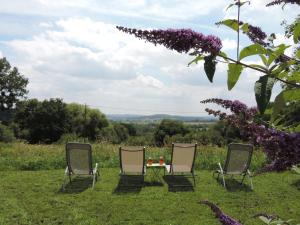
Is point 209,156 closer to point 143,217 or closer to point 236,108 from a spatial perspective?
point 143,217

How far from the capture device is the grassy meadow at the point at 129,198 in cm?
731

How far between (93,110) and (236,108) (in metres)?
66.7

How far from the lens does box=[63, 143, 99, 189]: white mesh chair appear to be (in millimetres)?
9969

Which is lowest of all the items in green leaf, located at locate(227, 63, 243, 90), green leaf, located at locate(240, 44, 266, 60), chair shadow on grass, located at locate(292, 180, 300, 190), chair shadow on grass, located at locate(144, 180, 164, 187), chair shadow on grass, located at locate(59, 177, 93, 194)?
chair shadow on grass, located at locate(59, 177, 93, 194)

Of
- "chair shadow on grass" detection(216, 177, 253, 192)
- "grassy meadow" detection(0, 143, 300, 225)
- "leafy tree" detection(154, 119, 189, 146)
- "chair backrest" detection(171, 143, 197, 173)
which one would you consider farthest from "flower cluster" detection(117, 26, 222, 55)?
"leafy tree" detection(154, 119, 189, 146)

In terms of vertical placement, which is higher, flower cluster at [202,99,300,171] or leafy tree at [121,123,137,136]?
flower cluster at [202,99,300,171]

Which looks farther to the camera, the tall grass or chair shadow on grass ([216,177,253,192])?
the tall grass

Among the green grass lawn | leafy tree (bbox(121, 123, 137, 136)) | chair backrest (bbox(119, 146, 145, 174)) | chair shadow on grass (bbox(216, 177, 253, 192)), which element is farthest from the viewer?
leafy tree (bbox(121, 123, 137, 136))

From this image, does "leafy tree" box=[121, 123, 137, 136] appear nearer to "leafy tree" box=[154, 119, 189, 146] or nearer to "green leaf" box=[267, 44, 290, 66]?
"leafy tree" box=[154, 119, 189, 146]

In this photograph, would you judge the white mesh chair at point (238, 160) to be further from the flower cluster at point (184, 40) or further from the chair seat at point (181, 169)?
the flower cluster at point (184, 40)

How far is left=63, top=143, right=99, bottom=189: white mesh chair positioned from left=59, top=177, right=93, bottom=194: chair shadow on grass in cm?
20

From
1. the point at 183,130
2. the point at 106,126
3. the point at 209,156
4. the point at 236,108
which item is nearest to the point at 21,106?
the point at 106,126

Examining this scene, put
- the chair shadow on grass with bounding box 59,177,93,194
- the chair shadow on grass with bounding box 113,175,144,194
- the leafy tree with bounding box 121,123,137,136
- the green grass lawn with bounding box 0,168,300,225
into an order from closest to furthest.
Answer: the green grass lawn with bounding box 0,168,300,225 < the chair shadow on grass with bounding box 59,177,93,194 < the chair shadow on grass with bounding box 113,175,144,194 < the leafy tree with bounding box 121,123,137,136

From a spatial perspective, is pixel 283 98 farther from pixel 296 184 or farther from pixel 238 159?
pixel 296 184
